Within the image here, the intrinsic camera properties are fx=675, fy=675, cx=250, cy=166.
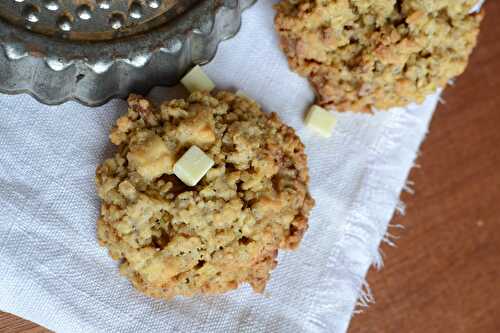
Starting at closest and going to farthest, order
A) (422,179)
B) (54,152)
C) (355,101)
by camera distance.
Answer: (54,152), (355,101), (422,179)

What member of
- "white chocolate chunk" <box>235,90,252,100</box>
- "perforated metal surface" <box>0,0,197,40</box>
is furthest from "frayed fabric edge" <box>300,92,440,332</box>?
"perforated metal surface" <box>0,0,197,40</box>

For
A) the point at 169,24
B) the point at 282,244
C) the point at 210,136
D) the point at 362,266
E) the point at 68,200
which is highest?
the point at 169,24

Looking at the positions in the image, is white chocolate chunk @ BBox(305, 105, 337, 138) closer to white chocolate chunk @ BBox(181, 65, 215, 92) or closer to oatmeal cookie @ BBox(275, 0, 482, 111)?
oatmeal cookie @ BBox(275, 0, 482, 111)

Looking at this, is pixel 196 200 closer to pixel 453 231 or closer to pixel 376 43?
pixel 376 43

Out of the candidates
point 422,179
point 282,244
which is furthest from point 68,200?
point 422,179

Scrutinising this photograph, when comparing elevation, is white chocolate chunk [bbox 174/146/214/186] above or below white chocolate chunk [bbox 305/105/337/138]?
above

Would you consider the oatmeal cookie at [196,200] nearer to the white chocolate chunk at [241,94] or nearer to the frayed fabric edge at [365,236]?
the white chocolate chunk at [241,94]

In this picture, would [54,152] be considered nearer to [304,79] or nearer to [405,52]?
[304,79]
